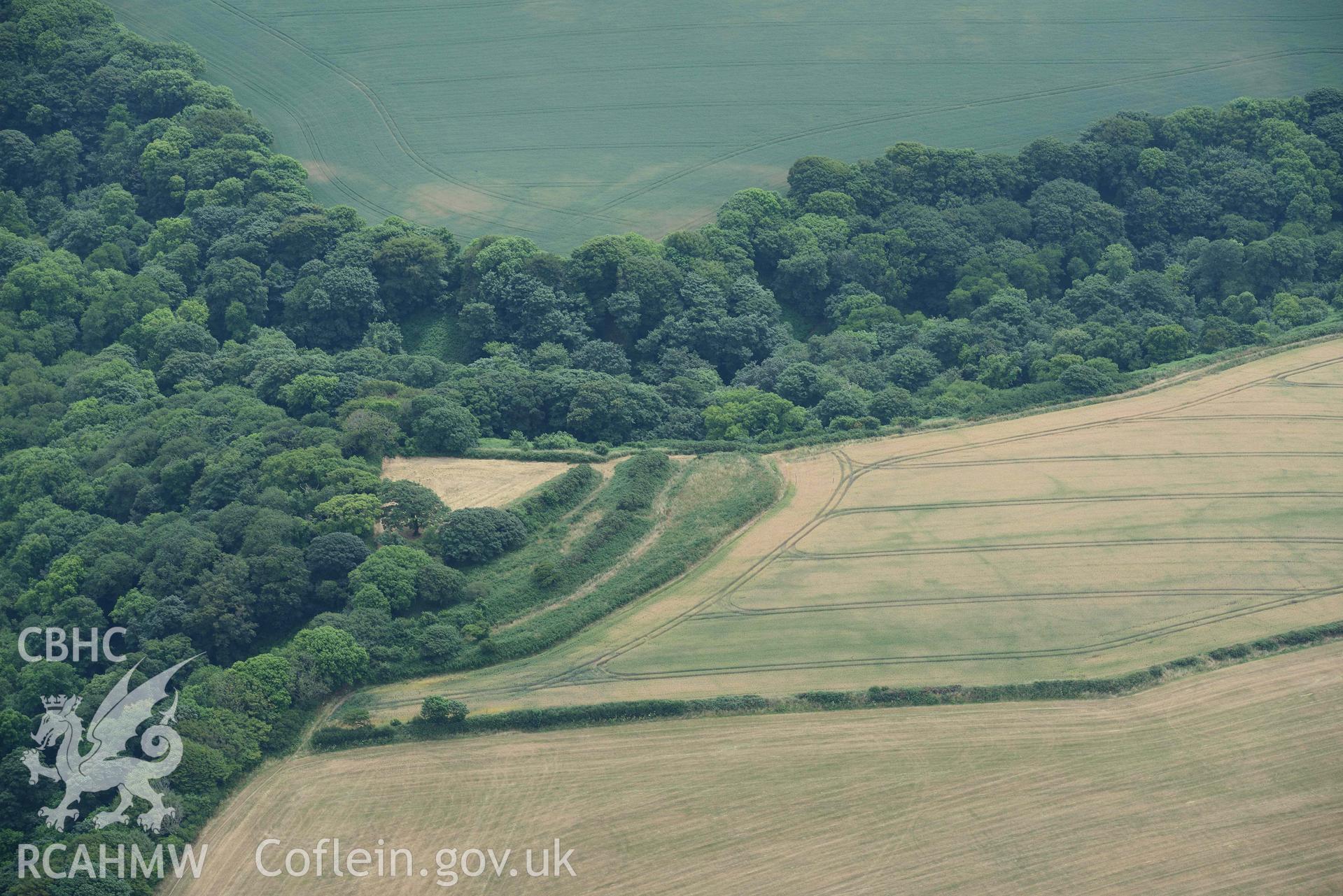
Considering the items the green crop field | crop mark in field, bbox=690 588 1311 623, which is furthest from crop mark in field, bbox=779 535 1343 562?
the green crop field

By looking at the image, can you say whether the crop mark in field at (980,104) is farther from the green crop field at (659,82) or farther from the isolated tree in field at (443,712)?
the isolated tree in field at (443,712)

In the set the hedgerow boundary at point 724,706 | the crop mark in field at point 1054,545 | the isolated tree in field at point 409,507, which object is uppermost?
the isolated tree in field at point 409,507

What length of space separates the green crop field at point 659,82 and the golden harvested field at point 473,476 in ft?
117

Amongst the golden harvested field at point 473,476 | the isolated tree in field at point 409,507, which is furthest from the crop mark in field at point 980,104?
the isolated tree in field at point 409,507

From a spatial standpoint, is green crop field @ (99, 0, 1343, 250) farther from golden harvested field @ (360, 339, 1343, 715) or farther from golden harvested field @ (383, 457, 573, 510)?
golden harvested field @ (360, 339, 1343, 715)

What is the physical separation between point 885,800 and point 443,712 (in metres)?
23.4

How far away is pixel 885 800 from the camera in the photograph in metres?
79.1

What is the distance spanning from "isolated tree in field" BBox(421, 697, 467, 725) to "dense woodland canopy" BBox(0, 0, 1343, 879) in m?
4.73

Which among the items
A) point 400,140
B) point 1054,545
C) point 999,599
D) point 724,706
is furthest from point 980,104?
point 724,706

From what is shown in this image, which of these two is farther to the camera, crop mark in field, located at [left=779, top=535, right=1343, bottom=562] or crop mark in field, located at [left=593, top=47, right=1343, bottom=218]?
crop mark in field, located at [left=593, top=47, right=1343, bottom=218]

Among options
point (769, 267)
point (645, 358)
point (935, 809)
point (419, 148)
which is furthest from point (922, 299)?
point (935, 809)

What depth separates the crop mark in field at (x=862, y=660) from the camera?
3455 inches

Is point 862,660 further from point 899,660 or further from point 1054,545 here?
point 1054,545

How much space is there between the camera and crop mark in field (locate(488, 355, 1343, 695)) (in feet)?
288
